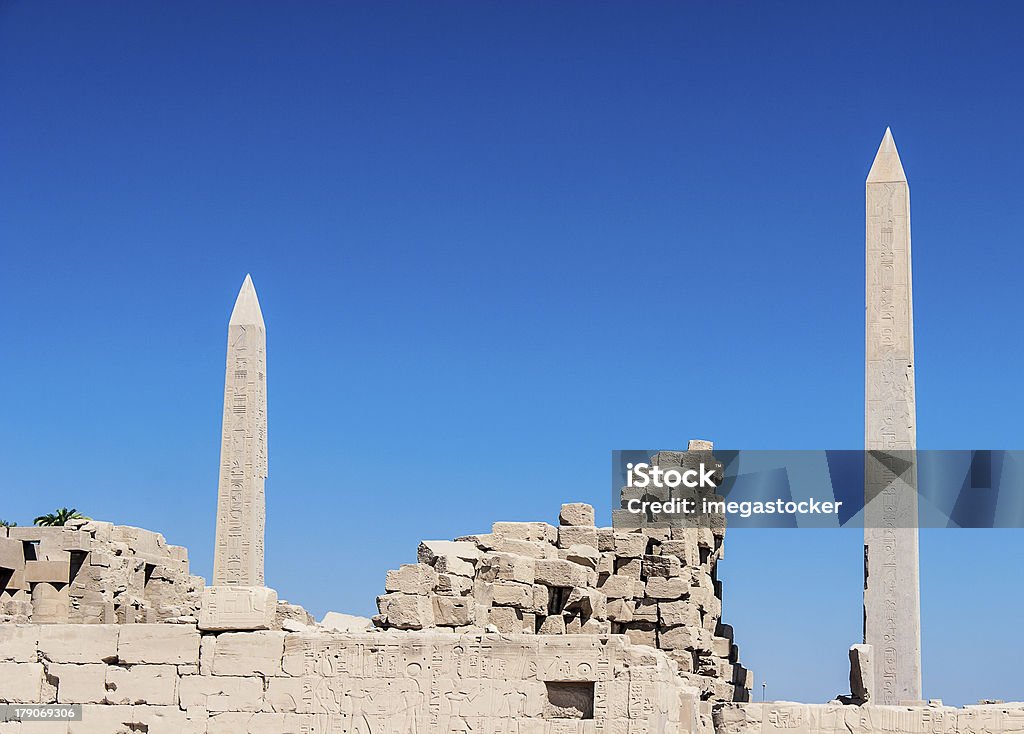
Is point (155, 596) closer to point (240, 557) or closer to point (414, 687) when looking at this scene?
point (240, 557)

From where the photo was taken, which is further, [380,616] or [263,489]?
[263,489]

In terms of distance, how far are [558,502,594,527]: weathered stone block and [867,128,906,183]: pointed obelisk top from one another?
860 centimetres

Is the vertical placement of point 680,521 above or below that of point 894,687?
above

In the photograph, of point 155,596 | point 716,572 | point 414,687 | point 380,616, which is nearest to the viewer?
point 414,687

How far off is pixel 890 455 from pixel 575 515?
7189 millimetres

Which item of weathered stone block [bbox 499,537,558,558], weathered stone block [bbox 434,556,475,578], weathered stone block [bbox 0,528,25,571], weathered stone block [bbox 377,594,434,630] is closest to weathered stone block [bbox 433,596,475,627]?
weathered stone block [bbox 377,594,434,630]

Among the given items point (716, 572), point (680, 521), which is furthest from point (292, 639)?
point (716, 572)

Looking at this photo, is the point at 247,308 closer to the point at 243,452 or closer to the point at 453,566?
the point at 243,452

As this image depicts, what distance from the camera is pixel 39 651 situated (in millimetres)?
12016

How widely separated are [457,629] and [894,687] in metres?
9.91

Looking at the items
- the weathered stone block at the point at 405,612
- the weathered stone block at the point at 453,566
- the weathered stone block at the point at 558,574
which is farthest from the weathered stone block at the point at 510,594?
the weathered stone block at the point at 405,612

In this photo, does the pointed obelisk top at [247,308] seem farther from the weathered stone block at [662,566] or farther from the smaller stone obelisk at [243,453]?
the weathered stone block at [662,566]

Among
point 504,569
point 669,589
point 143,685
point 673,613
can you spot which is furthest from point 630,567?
point 143,685

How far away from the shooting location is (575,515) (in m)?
15.0
